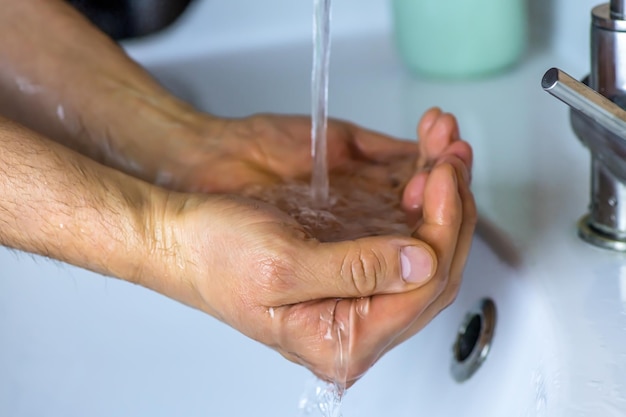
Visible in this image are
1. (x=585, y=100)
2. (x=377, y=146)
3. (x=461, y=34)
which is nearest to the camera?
(x=585, y=100)

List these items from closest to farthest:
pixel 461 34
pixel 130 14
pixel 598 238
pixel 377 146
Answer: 1. pixel 598 238
2. pixel 377 146
3. pixel 461 34
4. pixel 130 14

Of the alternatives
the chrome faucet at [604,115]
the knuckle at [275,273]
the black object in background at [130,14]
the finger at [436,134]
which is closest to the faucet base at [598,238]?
the chrome faucet at [604,115]

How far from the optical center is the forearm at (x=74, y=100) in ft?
2.49

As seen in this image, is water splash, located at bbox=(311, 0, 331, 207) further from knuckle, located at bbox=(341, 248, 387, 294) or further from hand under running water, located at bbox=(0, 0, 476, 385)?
knuckle, located at bbox=(341, 248, 387, 294)

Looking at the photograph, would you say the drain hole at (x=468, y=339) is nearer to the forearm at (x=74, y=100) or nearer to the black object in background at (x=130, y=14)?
the forearm at (x=74, y=100)

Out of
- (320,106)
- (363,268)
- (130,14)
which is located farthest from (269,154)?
(130,14)

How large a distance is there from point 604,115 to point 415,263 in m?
0.12

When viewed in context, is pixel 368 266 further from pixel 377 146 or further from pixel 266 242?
pixel 377 146

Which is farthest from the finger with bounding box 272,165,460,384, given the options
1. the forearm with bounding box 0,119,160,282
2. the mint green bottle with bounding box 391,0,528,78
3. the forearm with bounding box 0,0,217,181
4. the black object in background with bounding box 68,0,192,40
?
the black object in background with bounding box 68,0,192,40

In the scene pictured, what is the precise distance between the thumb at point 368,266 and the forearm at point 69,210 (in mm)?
115

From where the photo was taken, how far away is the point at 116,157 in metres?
0.76

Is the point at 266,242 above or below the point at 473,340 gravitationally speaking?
above

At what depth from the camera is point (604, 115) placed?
46 centimetres

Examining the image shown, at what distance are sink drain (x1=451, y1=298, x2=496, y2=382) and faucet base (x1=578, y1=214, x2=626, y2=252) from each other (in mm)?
74
